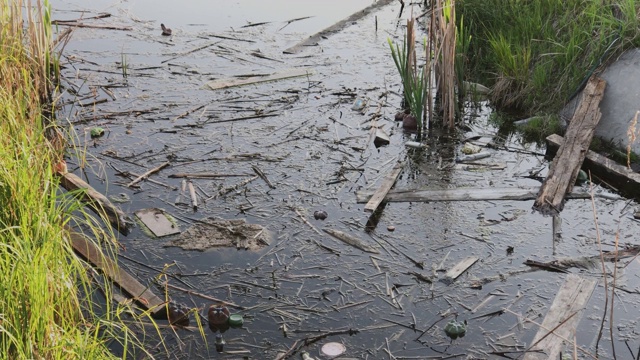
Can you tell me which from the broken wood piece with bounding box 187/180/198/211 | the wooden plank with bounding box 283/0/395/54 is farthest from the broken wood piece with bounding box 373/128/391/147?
the wooden plank with bounding box 283/0/395/54

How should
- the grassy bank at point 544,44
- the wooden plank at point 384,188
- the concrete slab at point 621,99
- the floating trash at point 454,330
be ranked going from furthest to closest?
1. the grassy bank at point 544,44
2. the concrete slab at point 621,99
3. the wooden plank at point 384,188
4. the floating trash at point 454,330

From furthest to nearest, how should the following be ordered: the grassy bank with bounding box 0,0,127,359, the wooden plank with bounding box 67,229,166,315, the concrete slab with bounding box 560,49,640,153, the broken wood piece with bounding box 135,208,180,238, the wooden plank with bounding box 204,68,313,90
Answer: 1. the wooden plank with bounding box 204,68,313,90
2. the concrete slab with bounding box 560,49,640,153
3. the broken wood piece with bounding box 135,208,180,238
4. the wooden plank with bounding box 67,229,166,315
5. the grassy bank with bounding box 0,0,127,359

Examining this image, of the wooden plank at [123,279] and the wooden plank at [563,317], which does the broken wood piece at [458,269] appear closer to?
the wooden plank at [563,317]

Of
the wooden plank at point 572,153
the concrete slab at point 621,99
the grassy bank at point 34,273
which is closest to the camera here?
the grassy bank at point 34,273

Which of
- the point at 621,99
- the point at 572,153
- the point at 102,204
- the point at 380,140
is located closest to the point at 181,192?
the point at 102,204

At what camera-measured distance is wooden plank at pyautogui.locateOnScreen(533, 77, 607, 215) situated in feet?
17.9

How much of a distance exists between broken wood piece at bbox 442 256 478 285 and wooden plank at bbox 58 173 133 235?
214 cm

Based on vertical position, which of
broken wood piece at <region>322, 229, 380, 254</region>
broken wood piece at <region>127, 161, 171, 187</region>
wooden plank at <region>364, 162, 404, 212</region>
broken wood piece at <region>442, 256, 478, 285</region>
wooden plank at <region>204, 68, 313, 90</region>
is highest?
wooden plank at <region>204, 68, 313, 90</region>

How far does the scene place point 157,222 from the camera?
5.07 m

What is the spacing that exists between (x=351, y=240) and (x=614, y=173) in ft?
7.46

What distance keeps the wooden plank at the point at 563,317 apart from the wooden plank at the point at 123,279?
2055 millimetres

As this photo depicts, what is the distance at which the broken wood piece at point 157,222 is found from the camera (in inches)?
196

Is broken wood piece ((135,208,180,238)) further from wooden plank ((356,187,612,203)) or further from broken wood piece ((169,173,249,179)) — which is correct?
wooden plank ((356,187,612,203))

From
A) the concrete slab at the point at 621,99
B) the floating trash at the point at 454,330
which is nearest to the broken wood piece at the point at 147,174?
the floating trash at the point at 454,330
